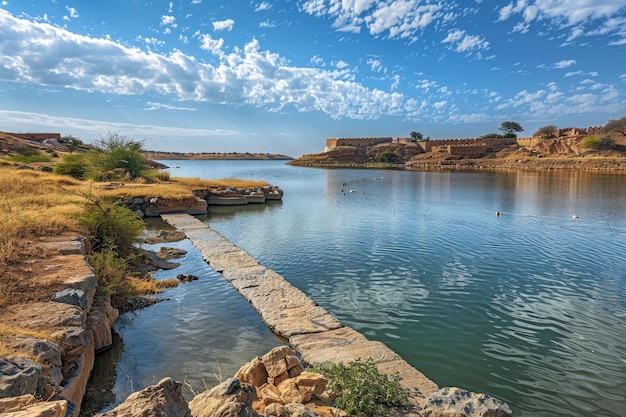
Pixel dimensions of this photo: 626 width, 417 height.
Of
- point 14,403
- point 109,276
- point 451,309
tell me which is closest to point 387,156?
point 451,309

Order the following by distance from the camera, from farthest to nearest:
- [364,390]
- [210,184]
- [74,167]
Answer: [210,184] → [74,167] → [364,390]

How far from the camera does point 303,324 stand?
21.9ft

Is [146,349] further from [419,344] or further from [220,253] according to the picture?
[220,253]

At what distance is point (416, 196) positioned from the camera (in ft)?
91.1

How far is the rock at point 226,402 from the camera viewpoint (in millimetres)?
2998

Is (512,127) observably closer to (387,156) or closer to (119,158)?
(387,156)

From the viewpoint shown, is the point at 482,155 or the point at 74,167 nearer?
the point at 74,167

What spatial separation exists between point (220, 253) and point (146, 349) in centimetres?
551

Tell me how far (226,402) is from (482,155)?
3460 inches

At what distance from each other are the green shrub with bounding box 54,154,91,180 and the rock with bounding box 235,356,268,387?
24.1 m

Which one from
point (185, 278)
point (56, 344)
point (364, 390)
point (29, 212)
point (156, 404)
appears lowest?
point (185, 278)

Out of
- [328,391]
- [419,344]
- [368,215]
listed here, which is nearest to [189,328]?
[328,391]

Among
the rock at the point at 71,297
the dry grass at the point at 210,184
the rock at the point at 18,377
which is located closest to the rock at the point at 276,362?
the rock at the point at 18,377

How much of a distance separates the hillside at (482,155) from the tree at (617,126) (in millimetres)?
2553
